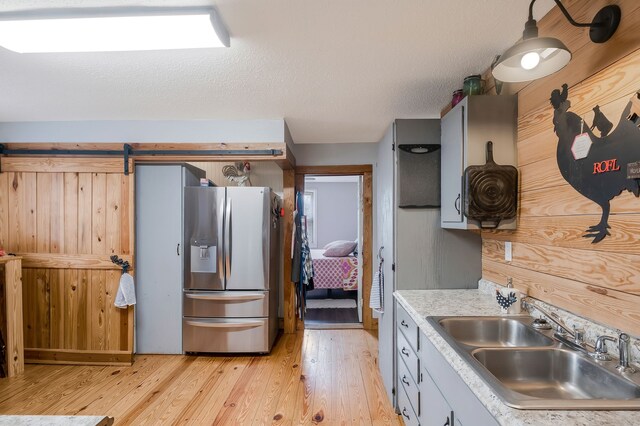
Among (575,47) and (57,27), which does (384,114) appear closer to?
(575,47)

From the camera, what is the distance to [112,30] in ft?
4.69

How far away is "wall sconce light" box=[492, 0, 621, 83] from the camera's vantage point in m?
1.03

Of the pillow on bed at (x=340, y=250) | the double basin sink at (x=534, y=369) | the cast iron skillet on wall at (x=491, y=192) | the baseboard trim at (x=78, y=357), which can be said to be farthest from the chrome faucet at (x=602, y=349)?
the pillow on bed at (x=340, y=250)

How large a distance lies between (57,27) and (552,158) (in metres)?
2.40

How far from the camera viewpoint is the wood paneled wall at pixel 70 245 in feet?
9.37

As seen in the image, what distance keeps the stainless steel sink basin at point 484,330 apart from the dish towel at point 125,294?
276cm

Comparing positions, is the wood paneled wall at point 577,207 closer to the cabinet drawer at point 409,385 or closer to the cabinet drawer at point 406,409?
the cabinet drawer at point 409,385

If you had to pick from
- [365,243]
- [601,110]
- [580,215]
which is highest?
[601,110]

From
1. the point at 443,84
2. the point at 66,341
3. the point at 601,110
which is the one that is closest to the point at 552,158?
the point at 601,110

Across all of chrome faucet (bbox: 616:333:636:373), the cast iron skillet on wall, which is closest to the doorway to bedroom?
the cast iron skillet on wall

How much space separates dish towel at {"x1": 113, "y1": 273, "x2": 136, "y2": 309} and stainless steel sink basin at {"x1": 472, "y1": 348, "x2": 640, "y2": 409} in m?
2.93

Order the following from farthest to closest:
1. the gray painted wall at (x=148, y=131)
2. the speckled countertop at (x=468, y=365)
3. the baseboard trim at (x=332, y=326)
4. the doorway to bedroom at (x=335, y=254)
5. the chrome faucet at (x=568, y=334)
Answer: the doorway to bedroom at (x=335, y=254), the baseboard trim at (x=332, y=326), the gray painted wall at (x=148, y=131), the chrome faucet at (x=568, y=334), the speckled countertop at (x=468, y=365)

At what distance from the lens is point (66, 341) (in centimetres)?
288

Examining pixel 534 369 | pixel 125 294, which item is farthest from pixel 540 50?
pixel 125 294
